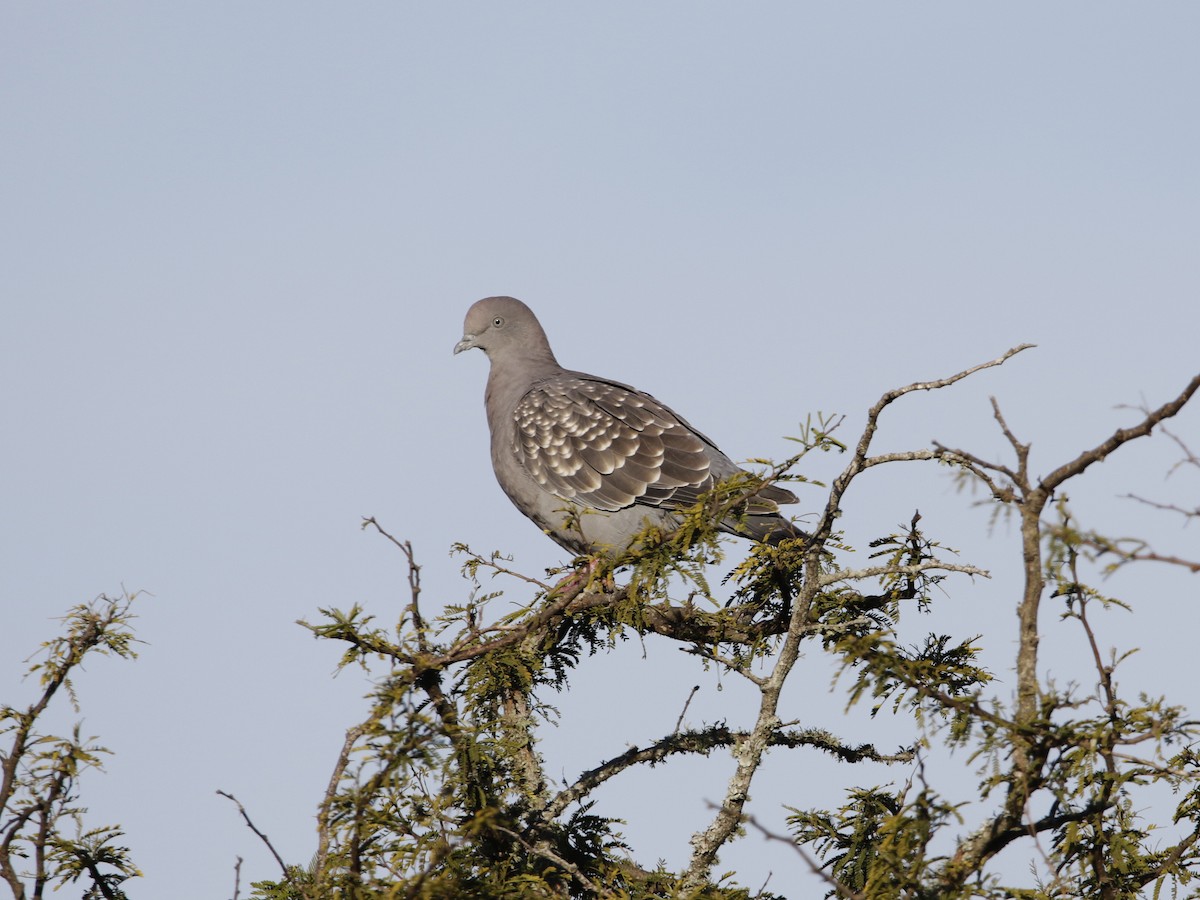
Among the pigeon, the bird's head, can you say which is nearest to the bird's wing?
the pigeon

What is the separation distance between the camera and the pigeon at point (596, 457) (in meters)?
6.71

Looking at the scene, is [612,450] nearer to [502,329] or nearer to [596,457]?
[596,457]

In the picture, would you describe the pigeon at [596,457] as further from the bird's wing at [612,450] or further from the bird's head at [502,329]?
the bird's head at [502,329]

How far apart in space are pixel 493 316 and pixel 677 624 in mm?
4131

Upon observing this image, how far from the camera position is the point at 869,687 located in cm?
316

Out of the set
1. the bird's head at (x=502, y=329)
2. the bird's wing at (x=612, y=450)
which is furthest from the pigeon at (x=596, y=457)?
the bird's head at (x=502, y=329)

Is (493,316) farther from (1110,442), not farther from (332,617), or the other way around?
(1110,442)

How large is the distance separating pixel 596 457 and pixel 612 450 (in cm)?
10

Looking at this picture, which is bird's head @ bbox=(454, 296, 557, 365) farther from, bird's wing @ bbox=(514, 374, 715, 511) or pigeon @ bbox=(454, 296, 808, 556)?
bird's wing @ bbox=(514, 374, 715, 511)

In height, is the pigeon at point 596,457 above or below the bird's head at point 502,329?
below

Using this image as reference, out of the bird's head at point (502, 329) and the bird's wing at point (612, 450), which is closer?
the bird's wing at point (612, 450)

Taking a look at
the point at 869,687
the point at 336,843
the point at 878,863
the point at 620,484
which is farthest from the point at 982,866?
the point at 620,484

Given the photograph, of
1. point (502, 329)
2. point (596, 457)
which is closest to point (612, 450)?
point (596, 457)

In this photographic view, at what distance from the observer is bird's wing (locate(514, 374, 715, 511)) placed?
264 inches
